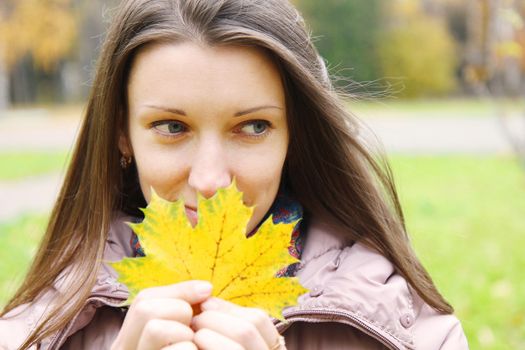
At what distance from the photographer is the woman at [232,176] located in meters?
1.48

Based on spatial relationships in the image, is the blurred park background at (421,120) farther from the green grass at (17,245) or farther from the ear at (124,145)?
the ear at (124,145)

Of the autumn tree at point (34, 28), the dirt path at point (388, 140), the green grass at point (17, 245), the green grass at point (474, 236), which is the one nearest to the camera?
the green grass at point (474, 236)

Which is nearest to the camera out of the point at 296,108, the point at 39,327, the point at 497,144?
the point at 39,327

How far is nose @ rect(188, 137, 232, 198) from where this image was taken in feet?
4.63

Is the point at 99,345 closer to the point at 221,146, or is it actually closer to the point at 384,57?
the point at 221,146

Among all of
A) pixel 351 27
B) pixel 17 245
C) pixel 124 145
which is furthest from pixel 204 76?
pixel 351 27

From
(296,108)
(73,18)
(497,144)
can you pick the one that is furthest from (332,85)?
(73,18)

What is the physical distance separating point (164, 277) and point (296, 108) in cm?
63

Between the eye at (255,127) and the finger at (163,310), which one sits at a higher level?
the eye at (255,127)

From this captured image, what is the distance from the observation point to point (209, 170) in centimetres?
143

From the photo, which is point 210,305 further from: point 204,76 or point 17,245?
point 17,245

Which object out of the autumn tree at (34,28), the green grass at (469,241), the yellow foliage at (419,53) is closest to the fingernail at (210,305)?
the green grass at (469,241)

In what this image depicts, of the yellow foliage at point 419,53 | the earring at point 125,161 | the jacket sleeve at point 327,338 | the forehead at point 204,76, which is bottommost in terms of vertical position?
the yellow foliage at point 419,53

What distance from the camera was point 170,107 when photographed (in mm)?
1454
